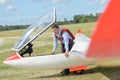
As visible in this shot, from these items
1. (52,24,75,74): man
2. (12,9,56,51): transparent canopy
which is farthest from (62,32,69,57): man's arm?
(12,9,56,51): transparent canopy

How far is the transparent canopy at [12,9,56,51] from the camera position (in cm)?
867

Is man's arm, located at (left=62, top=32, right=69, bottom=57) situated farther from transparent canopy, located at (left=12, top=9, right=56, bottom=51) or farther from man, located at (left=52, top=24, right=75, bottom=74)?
transparent canopy, located at (left=12, top=9, right=56, bottom=51)

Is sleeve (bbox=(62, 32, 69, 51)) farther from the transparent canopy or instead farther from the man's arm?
the transparent canopy

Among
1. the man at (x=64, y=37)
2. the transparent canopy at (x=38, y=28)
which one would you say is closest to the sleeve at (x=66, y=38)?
the man at (x=64, y=37)

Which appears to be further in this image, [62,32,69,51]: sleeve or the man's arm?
[62,32,69,51]: sleeve

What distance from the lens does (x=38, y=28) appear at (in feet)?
29.3

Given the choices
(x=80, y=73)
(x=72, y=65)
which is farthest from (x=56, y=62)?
(x=80, y=73)

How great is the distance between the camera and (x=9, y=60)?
922 centimetres

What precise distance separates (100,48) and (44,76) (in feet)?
26.7

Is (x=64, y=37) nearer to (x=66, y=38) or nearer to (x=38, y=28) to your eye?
(x=66, y=38)

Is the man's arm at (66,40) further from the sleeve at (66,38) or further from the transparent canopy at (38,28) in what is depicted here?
the transparent canopy at (38,28)

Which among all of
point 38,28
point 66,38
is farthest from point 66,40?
point 38,28

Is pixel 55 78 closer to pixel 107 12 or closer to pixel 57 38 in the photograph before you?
pixel 57 38

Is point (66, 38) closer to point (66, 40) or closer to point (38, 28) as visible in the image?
point (66, 40)
